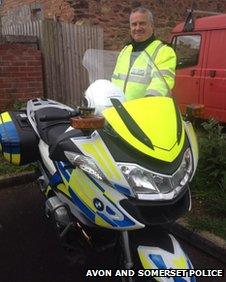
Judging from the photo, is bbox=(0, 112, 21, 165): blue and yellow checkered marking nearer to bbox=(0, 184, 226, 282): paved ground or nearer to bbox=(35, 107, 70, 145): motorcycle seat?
bbox=(35, 107, 70, 145): motorcycle seat

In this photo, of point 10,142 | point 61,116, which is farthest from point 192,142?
point 10,142

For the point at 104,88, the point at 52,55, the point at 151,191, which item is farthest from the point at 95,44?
the point at 151,191

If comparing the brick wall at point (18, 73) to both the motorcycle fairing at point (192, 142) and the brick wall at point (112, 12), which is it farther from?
the motorcycle fairing at point (192, 142)

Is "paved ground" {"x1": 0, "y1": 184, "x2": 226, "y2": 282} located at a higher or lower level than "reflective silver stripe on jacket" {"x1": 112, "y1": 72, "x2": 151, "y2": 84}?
lower

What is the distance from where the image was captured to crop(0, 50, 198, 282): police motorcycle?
2.22m

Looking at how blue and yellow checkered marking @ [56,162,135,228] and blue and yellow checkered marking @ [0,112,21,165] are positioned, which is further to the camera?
blue and yellow checkered marking @ [0,112,21,165]

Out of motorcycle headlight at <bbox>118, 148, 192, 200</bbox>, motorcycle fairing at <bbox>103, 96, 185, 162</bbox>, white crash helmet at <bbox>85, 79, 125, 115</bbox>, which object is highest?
white crash helmet at <bbox>85, 79, 125, 115</bbox>

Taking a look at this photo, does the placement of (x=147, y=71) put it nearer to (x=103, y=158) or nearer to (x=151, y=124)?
(x=151, y=124)

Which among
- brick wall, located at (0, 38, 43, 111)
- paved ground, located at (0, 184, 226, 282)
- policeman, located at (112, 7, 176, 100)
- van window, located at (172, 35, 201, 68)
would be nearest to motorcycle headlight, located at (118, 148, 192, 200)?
policeman, located at (112, 7, 176, 100)

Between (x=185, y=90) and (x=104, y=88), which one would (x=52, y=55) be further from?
(x=104, y=88)

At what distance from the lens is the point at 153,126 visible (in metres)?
2.36

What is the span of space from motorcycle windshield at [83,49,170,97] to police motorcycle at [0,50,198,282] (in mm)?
45

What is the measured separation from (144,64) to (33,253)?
6.28ft

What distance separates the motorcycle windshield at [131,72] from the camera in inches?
112
